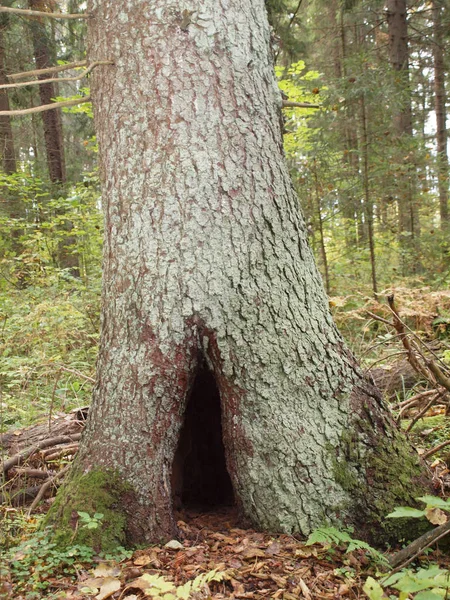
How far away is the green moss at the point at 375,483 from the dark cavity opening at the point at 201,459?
818mm

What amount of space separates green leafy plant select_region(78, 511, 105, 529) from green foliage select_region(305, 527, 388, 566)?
→ 3.26ft

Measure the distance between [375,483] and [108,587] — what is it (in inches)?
53.6

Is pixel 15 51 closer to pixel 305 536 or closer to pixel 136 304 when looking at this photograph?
pixel 136 304

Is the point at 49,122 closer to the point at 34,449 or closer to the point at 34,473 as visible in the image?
the point at 34,449

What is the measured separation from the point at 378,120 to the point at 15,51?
1033 centimetres

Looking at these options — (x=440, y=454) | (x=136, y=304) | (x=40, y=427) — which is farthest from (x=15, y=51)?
(x=440, y=454)

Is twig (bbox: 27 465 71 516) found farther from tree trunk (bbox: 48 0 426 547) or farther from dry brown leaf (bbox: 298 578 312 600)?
dry brown leaf (bbox: 298 578 312 600)

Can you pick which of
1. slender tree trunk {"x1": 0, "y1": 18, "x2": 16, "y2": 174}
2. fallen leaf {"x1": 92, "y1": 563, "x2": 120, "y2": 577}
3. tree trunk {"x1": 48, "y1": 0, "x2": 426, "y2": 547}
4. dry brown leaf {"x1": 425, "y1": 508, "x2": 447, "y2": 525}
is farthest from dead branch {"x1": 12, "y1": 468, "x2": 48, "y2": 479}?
slender tree trunk {"x1": 0, "y1": 18, "x2": 16, "y2": 174}

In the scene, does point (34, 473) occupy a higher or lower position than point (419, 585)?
lower

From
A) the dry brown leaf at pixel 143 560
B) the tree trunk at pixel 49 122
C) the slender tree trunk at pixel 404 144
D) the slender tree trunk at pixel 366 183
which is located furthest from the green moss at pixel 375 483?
the tree trunk at pixel 49 122

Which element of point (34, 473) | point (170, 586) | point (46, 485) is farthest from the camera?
point (34, 473)

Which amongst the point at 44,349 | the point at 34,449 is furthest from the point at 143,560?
the point at 44,349

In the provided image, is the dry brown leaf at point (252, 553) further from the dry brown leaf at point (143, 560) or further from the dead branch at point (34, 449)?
the dead branch at point (34, 449)

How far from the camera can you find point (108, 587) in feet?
6.33
